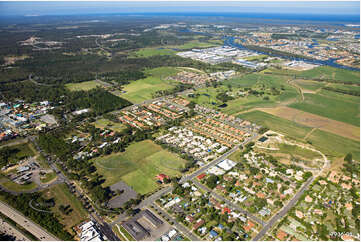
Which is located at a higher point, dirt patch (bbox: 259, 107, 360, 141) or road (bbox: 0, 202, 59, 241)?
dirt patch (bbox: 259, 107, 360, 141)

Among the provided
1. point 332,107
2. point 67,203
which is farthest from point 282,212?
point 332,107

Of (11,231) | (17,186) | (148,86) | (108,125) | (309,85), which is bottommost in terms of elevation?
(11,231)

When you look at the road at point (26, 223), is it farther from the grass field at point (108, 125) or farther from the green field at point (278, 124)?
the green field at point (278, 124)

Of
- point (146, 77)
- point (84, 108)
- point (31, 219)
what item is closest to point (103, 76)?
point (146, 77)

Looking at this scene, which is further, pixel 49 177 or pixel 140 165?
pixel 140 165

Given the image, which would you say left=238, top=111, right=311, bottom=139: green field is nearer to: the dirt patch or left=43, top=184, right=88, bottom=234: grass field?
the dirt patch

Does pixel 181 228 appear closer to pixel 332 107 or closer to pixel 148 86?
pixel 332 107

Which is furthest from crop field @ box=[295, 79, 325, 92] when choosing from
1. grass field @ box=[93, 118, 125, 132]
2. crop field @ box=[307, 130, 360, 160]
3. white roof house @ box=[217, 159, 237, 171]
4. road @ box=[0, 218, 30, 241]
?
road @ box=[0, 218, 30, 241]
